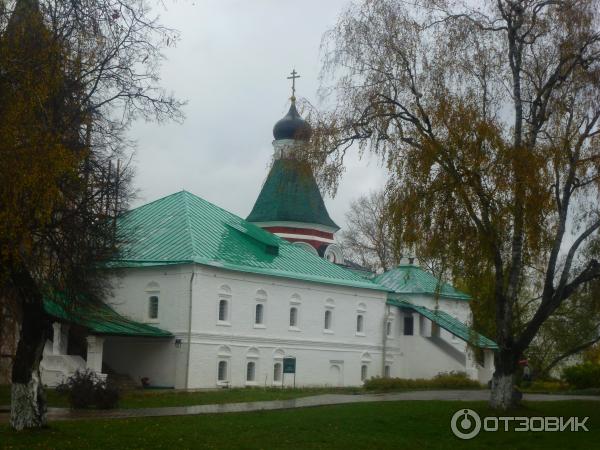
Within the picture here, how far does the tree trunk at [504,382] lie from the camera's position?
2298 cm

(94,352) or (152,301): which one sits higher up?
(152,301)

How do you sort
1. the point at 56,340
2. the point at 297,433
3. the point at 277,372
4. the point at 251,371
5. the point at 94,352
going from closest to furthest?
the point at 297,433
the point at 94,352
the point at 56,340
the point at 251,371
the point at 277,372

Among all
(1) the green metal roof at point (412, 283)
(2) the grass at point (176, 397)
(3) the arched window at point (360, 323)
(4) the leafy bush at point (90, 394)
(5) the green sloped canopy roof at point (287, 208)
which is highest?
(5) the green sloped canopy roof at point (287, 208)

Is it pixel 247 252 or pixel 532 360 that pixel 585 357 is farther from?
pixel 247 252

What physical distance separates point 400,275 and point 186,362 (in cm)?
2123

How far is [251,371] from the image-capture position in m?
40.8

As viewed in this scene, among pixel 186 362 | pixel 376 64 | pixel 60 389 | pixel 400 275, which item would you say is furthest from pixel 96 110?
pixel 400 275

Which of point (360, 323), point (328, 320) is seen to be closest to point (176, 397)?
point (328, 320)

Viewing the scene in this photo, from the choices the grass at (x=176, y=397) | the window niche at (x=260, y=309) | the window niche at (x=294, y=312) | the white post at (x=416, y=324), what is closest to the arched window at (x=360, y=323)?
the white post at (x=416, y=324)

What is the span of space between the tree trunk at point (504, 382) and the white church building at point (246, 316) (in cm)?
1290

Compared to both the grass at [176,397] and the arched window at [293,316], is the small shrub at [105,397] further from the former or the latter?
the arched window at [293,316]

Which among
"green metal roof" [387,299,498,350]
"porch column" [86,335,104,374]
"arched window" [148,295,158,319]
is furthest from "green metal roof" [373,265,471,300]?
"porch column" [86,335,104,374]

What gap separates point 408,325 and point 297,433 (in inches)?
1275

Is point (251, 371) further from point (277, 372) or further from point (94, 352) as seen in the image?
point (94, 352)
